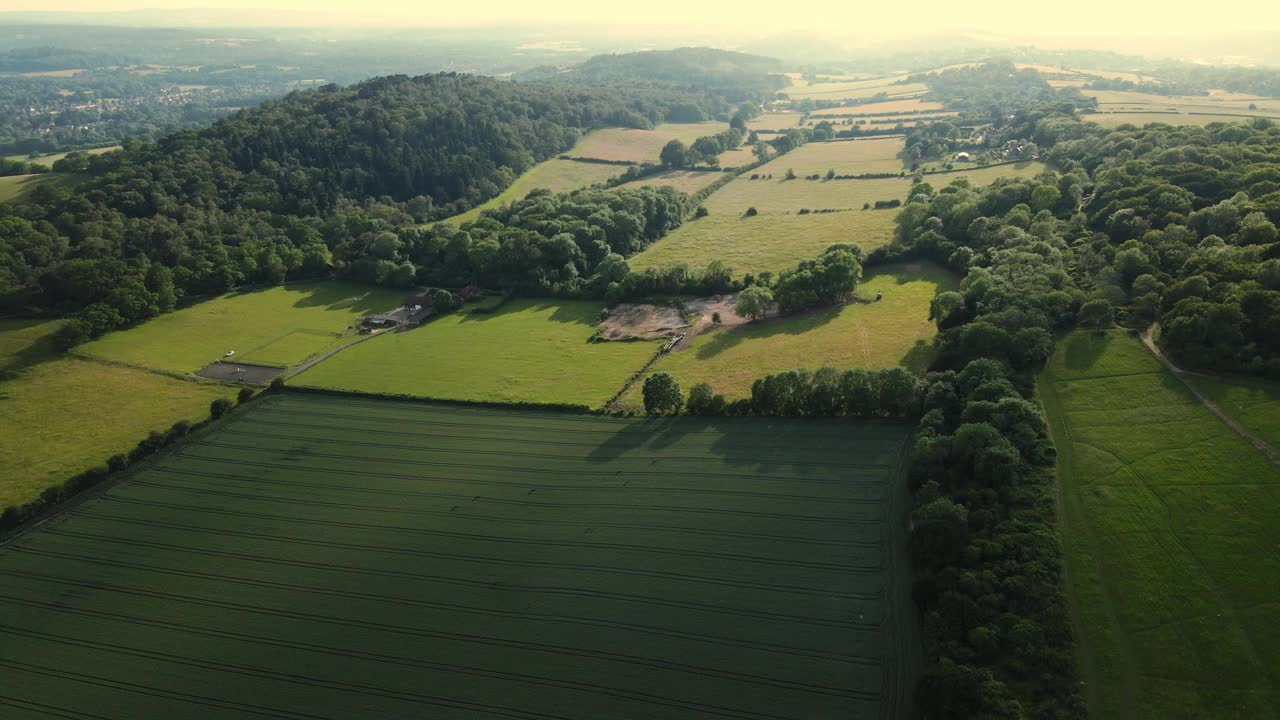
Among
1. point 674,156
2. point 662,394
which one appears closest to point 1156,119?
point 674,156

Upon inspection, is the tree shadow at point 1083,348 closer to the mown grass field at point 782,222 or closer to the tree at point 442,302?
the mown grass field at point 782,222

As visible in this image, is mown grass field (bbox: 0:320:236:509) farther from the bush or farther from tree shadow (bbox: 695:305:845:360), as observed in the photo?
tree shadow (bbox: 695:305:845:360)

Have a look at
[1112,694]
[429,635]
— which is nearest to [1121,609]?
[1112,694]

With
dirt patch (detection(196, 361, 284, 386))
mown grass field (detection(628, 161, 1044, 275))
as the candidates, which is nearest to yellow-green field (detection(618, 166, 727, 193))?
mown grass field (detection(628, 161, 1044, 275))

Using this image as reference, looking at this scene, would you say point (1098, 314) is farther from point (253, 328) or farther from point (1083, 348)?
point (253, 328)

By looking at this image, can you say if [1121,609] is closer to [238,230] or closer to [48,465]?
[48,465]

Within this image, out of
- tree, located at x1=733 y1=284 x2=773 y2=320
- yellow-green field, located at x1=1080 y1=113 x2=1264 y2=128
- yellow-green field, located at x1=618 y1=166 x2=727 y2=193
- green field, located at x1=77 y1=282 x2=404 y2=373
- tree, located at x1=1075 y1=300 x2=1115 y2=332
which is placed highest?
yellow-green field, located at x1=1080 y1=113 x2=1264 y2=128
